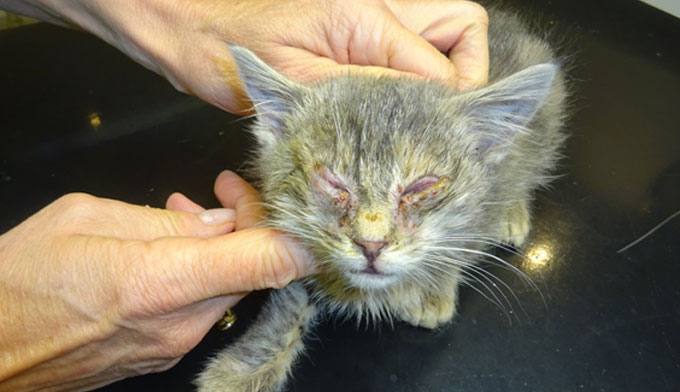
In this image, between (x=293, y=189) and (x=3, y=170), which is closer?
(x=293, y=189)

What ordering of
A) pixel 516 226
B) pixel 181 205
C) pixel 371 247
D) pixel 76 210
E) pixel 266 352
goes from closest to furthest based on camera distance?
pixel 371 247, pixel 76 210, pixel 266 352, pixel 181 205, pixel 516 226

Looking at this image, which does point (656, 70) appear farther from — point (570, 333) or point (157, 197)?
point (157, 197)

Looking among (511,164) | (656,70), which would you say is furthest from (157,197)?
(656,70)

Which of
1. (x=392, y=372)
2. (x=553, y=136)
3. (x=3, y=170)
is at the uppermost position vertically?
(x=553, y=136)

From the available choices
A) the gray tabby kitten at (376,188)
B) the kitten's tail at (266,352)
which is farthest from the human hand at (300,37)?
the kitten's tail at (266,352)

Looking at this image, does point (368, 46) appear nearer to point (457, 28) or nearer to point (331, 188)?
point (457, 28)

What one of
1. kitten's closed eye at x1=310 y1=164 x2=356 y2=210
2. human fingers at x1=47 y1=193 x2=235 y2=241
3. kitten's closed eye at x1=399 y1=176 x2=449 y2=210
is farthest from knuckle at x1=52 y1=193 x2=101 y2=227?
kitten's closed eye at x1=399 y1=176 x2=449 y2=210

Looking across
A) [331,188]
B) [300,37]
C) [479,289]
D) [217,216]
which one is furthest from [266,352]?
[300,37]
